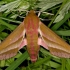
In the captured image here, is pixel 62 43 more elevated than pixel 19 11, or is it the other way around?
pixel 19 11

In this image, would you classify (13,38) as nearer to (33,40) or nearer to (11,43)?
(11,43)

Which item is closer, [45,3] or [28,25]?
[28,25]

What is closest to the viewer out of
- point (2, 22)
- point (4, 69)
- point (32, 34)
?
point (32, 34)

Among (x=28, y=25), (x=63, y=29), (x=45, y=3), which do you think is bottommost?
(x=63, y=29)

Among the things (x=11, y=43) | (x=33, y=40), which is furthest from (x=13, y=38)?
(x=33, y=40)

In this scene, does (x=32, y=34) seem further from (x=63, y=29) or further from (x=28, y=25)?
(x=63, y=29)

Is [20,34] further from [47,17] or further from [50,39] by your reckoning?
[47,17]

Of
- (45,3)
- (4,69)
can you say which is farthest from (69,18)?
(4,69)

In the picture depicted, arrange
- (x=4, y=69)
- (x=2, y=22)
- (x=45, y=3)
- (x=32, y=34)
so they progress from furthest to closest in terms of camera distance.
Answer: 1. (x=4, y=69)
2. (x=2, y=22)
3. (x=45, y=3)
4. (x=32, y=34)
